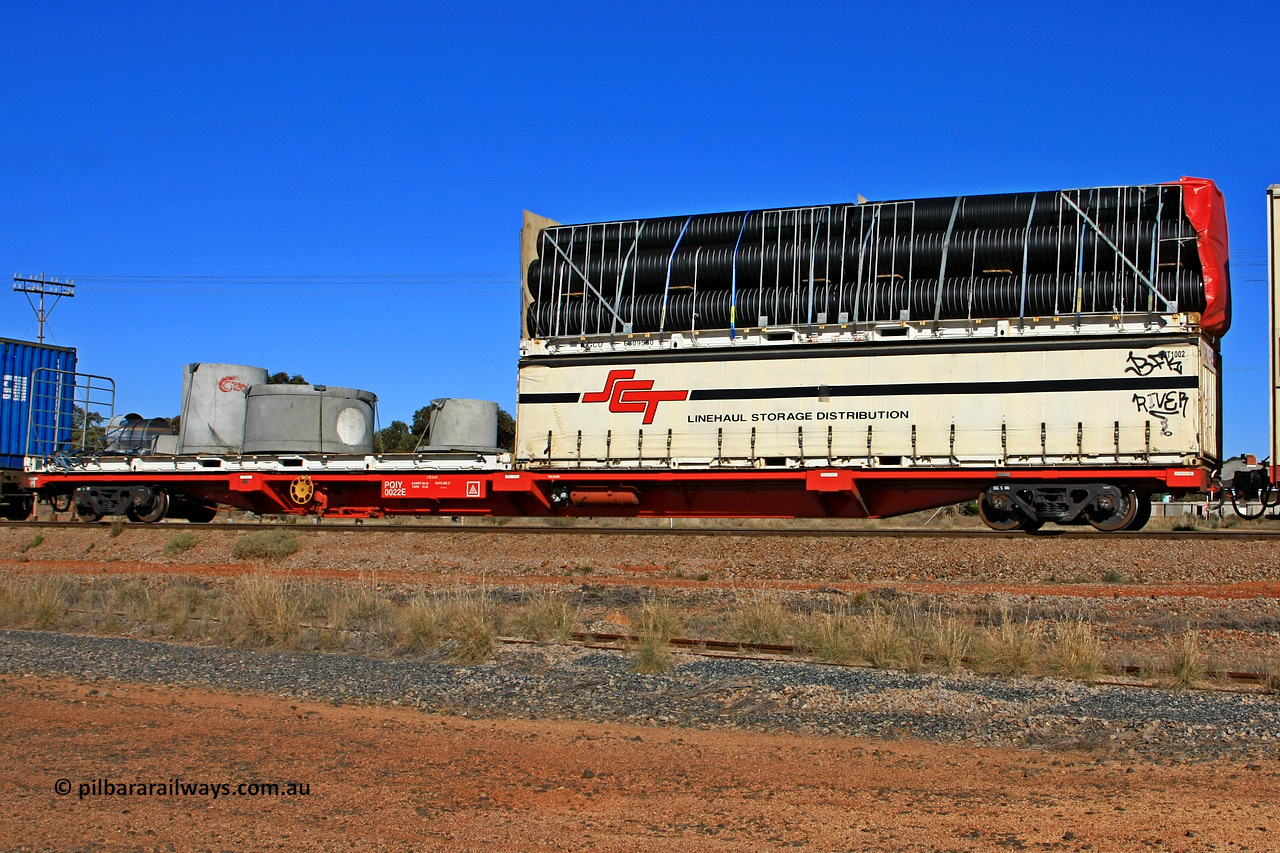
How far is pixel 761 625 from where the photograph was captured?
11.6 m

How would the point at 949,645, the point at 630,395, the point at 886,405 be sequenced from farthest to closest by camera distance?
the point at 630,395 → the point at 886,405 → the point at 949,645

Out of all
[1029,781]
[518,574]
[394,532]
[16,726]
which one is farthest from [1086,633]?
[394,532]

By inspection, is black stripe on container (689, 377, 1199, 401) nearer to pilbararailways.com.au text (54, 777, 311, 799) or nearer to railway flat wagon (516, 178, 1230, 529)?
railway flat wagon (516, 178, 1230, 529)

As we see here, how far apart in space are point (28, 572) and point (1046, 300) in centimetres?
1677

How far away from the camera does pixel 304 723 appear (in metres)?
7.54

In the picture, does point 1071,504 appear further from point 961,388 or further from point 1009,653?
point 1009,653

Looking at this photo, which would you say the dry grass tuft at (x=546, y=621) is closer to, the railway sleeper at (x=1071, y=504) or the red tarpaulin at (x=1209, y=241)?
the railway sleeper at (x=1071, y=504)

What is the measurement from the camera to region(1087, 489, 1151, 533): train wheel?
16.9m

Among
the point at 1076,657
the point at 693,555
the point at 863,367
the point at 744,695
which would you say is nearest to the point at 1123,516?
the point at 863,367

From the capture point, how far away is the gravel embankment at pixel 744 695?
731 cm

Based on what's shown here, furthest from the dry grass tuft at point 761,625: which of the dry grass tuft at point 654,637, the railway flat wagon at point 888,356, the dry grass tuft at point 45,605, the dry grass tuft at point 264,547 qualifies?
the dry grass tuft at point 264,547

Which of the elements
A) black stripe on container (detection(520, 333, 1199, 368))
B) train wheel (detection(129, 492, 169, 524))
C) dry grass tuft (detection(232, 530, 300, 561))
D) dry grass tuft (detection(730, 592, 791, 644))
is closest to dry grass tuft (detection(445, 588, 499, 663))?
dry grass tuft (detection(730, 592, 791, 644))

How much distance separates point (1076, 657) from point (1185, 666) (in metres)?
0.84

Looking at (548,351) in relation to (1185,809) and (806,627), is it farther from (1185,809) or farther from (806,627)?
(1185,809)
